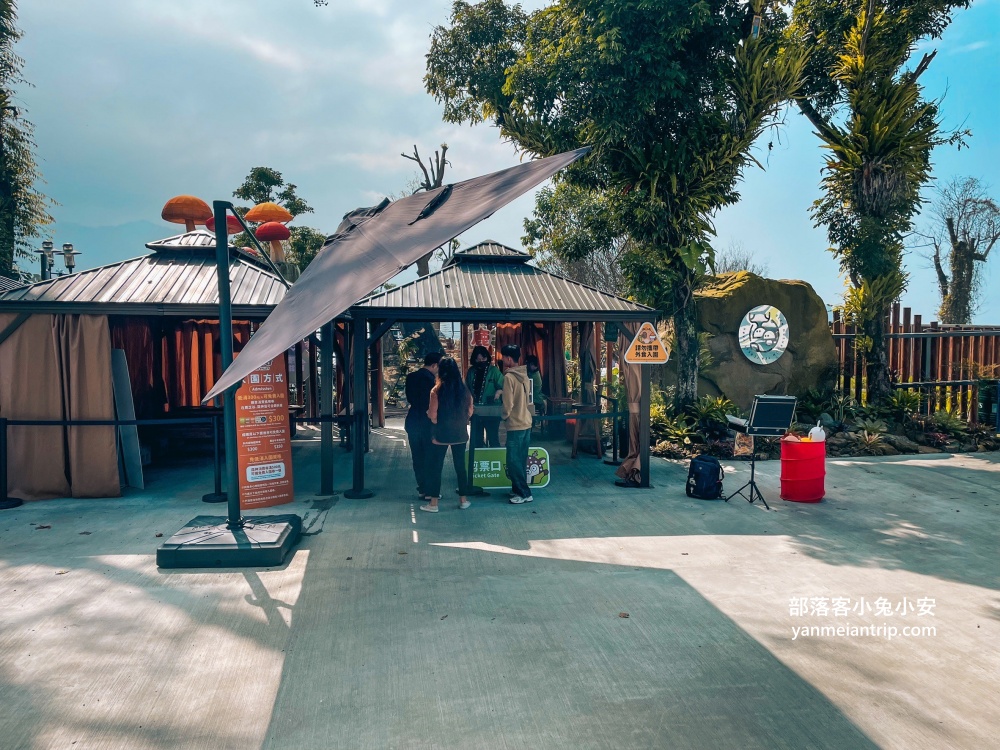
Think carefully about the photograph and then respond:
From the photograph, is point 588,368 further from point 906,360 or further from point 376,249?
point 376,249

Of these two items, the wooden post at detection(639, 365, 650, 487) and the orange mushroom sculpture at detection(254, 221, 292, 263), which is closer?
the wooden post at detection(639, 365, 650, 487)

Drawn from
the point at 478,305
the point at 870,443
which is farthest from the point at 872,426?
the point at 478,305

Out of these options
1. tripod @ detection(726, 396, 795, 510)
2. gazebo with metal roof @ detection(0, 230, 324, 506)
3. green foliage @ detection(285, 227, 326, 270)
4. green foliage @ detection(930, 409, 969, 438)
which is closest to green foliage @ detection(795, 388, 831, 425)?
green foliage @ detection(930, 409, 969, 438)

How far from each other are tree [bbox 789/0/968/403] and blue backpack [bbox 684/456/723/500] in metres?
6.64

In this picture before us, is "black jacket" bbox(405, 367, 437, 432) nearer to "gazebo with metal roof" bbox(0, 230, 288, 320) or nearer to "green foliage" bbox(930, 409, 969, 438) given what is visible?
"gazebo with metal roof" bbox(0, 230, 288, 320)

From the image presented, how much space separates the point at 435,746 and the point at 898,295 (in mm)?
13204

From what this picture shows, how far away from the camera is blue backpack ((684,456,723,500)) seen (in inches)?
334

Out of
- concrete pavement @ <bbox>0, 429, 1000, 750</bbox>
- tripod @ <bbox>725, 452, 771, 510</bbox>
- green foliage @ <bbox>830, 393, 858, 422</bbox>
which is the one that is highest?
green foliage @ <bbox>830, 393, 858, 422</bbox>

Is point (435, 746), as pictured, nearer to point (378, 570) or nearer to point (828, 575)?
point (378, 570)

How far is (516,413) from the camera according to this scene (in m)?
8.03

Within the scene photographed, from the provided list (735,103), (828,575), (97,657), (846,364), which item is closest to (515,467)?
(828,575)

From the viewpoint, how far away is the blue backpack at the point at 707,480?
8.49 meters

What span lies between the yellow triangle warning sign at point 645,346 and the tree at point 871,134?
264 inches

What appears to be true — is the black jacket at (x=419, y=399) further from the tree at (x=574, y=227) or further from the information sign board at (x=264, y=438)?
the tree at (x=574, y=227)
